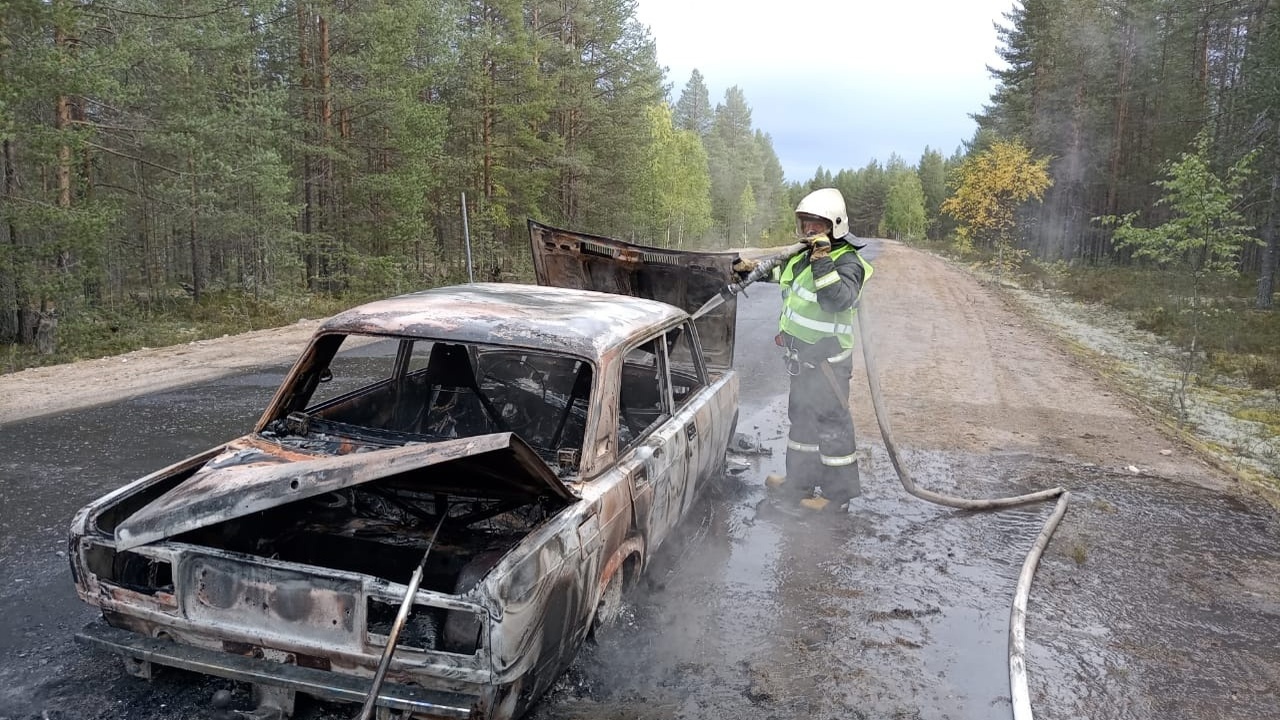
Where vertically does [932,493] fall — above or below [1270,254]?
below

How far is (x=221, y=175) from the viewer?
1428 cm

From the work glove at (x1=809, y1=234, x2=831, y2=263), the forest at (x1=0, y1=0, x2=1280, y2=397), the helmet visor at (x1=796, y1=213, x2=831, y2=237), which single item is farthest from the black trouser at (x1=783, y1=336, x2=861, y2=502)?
the forest at (x1=0, y1=0, x2=1280, y2=397)

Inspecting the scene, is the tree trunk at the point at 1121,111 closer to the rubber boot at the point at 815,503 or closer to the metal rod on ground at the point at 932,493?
the metal rod on ground at the point at 932,493

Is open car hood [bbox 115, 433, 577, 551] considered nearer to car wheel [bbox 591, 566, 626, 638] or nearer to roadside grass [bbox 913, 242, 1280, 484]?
car wheel [bbox 591, 566, 626, 638]

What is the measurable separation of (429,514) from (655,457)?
44.5 inches

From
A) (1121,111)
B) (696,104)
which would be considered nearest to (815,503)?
(1121,111)

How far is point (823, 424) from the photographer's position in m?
5.55

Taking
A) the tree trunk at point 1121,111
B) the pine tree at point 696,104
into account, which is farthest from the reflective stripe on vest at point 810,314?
the pine tree at point 696,104

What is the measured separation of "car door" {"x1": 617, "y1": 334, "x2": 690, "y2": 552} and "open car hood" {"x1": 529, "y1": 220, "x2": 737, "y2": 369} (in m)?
2.12

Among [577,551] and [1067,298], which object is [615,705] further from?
[1067,298]

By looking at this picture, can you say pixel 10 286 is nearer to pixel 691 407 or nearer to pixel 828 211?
pixel 691 407

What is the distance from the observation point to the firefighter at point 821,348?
17.4ft

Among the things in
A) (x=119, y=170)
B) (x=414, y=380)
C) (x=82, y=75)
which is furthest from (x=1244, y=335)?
(x=119, y=170)

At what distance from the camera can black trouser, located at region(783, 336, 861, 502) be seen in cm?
547
